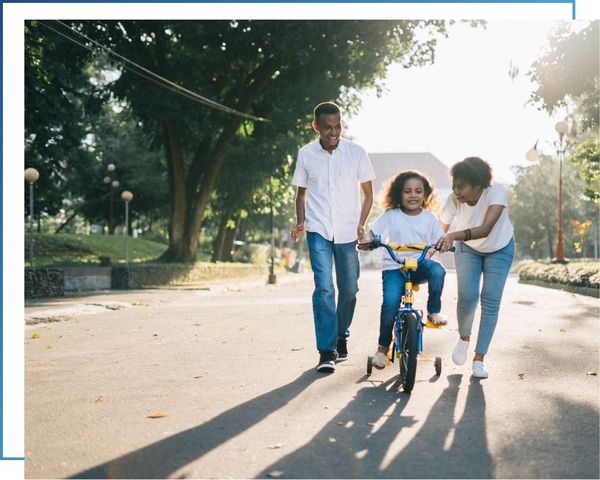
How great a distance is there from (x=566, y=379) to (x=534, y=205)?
47.7 metres

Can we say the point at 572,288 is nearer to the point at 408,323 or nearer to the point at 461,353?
the point at 461,353

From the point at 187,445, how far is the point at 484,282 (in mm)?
2908

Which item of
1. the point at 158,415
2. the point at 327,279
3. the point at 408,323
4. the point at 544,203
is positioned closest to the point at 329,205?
the point at 327,279

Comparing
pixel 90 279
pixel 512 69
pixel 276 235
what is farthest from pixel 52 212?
pixel 276 235

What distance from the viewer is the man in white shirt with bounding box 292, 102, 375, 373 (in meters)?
6.75

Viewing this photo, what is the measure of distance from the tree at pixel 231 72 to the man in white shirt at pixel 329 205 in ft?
46.6

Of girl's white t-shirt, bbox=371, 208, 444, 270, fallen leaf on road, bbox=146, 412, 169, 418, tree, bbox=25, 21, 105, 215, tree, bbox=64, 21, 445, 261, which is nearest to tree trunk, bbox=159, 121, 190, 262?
tree, bbox=64, 21, 445, 261

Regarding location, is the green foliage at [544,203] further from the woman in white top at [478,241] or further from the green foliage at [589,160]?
the woman in white top at [478,241]

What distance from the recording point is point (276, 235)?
215 feet

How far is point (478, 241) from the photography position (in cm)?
629

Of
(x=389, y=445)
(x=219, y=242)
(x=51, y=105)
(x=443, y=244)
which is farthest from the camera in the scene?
(x=219, y=242)

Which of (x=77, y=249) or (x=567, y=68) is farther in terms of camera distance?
(x=77, y=249)

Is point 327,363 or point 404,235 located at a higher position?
point 404,235

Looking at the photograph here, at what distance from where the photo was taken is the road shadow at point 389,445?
12.3ft
